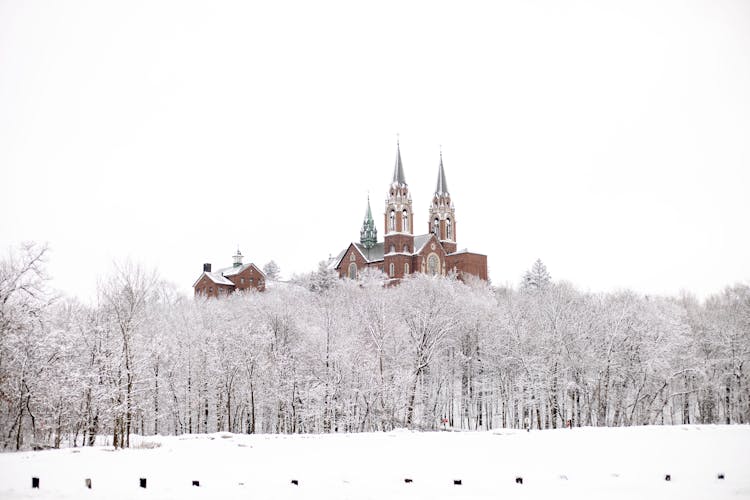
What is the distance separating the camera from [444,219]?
A: 116 meters

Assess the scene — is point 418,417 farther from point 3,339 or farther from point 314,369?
point 3,339

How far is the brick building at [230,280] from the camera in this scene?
111m

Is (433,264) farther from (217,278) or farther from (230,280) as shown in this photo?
(217,278)

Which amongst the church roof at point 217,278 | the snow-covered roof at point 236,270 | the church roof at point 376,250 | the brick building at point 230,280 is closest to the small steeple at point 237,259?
the snow-covered roof at point 236,270

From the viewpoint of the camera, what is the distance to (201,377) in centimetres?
4784

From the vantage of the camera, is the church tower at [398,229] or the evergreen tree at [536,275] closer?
the evergreen tree at [536,275]

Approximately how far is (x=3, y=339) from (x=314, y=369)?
69.2ft

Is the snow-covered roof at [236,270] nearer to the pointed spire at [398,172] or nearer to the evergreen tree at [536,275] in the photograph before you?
the pointed spire at [398,172]

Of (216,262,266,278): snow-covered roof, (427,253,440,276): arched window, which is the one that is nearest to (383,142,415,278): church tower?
(427,253,440,276): arched window

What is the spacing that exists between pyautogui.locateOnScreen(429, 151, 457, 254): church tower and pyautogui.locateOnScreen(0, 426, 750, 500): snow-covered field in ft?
280

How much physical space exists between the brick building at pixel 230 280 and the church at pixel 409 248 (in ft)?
42.8

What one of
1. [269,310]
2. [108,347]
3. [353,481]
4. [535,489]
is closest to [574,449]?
[535,489]

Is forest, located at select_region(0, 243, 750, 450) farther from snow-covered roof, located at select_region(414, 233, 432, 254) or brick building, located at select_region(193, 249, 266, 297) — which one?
brick building, located at select_region(193, 249, 266, 297)

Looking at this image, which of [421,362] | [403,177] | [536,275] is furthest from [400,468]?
[403,177]
